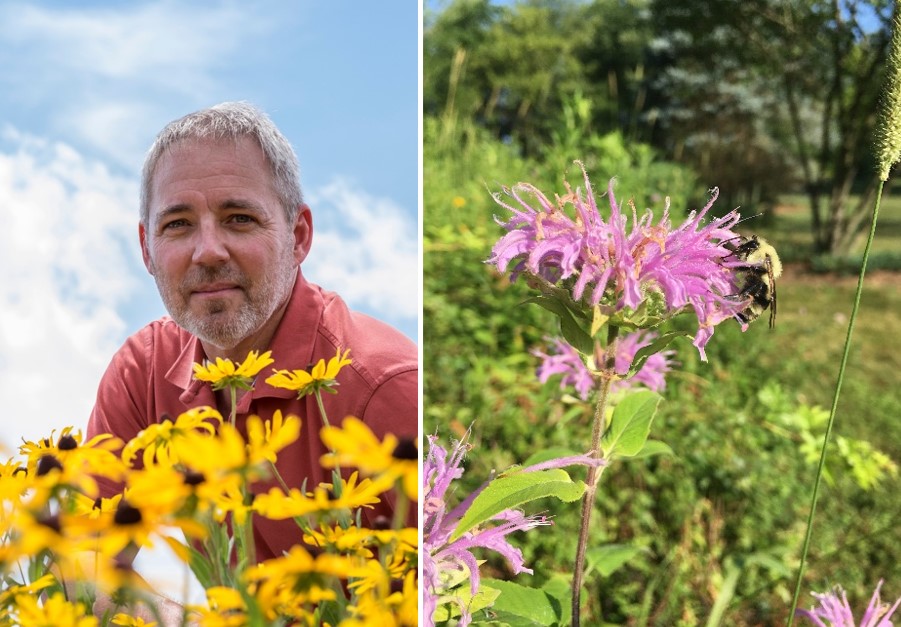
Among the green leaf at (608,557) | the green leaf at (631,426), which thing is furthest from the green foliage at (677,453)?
the green leaf at (631,426)

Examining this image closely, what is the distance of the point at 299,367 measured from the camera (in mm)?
579

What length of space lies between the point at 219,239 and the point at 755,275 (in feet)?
1.32

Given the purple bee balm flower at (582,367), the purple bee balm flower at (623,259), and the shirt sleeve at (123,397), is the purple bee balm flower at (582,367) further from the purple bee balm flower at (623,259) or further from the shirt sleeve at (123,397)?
the shirt sleeve at (123,397)

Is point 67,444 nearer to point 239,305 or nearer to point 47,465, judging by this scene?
point 47,465

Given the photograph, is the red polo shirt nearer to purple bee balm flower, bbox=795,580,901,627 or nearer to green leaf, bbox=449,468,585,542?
green leaf, bbox=449,468,585,542

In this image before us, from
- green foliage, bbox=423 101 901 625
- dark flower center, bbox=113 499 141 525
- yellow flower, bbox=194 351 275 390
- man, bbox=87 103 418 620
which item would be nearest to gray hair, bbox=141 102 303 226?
man, bbox=87 103 418 620

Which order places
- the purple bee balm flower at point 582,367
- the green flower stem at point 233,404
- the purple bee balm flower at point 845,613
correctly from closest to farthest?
the green flower stem at point 233,404
the purple bee balm flower at point 845,613
the purple bee balm flower at point 582,367

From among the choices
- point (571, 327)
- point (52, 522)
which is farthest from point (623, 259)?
point (52, 522)

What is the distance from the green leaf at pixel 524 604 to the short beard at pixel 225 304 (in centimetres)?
25

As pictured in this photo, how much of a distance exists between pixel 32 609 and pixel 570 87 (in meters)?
4.12

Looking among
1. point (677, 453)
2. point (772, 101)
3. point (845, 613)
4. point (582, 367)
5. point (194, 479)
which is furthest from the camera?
point (772, 101)

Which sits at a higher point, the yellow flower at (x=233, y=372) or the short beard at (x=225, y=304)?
the short beard at (x=225, y=304)

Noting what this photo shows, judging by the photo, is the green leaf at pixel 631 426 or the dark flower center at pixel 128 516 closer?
the dark flower center at pixel 128 516

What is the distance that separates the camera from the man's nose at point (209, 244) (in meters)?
0.57
